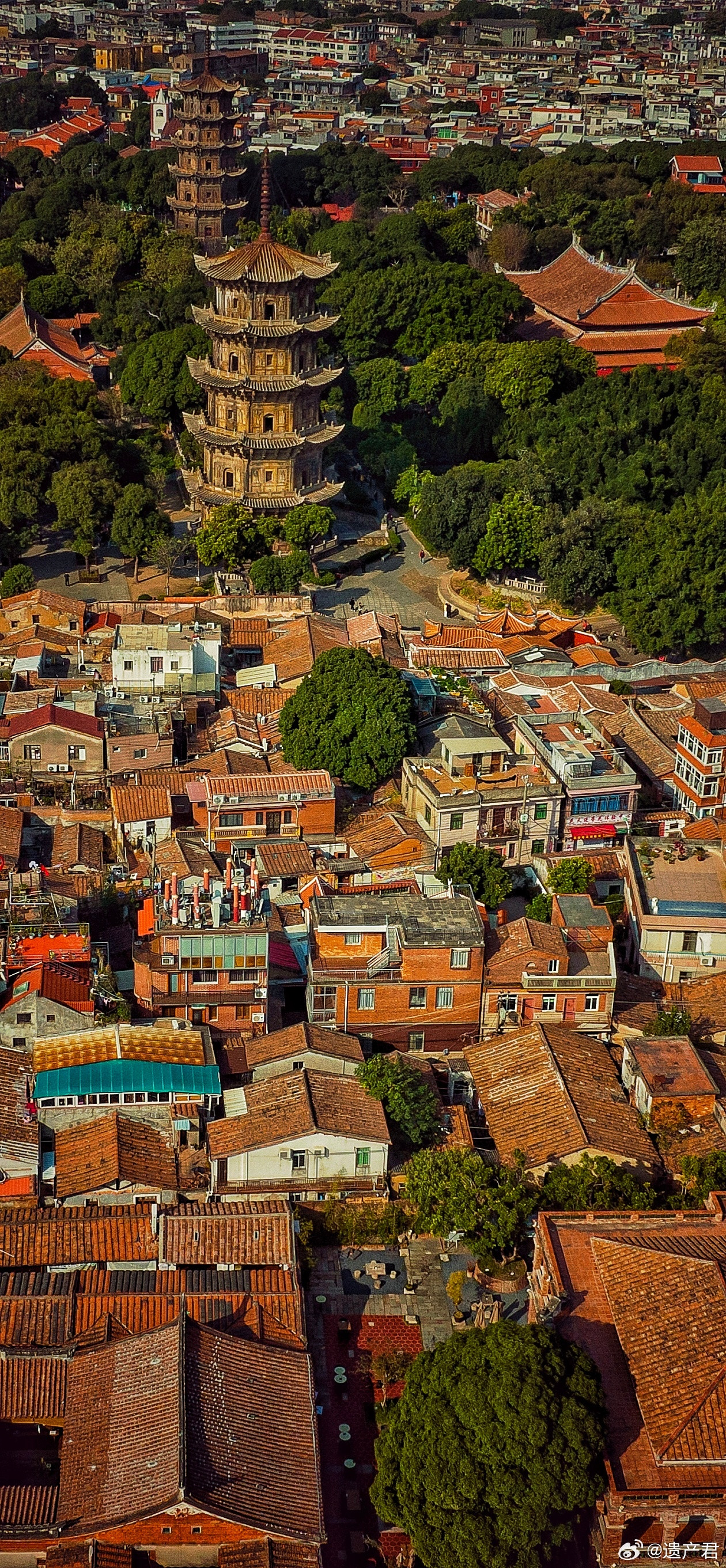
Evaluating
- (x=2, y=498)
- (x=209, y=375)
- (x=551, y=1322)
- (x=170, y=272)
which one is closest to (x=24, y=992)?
(x=551, y=1322)

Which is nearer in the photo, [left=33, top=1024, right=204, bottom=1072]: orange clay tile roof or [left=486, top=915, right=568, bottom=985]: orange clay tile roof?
[left=33, top=1024, right=204, bottom=1072]: orange clay tile roof

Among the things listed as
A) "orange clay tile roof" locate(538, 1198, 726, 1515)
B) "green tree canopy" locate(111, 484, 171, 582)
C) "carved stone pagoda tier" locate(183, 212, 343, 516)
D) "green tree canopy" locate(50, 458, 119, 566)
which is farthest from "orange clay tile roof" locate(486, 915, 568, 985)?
"carved stone pagoda tier" locate(183, 212, 343, 516)

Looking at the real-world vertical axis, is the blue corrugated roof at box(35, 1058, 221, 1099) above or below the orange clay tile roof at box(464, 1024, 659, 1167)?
above

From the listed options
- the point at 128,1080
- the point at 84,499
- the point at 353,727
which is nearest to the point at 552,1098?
the point at 128,1080

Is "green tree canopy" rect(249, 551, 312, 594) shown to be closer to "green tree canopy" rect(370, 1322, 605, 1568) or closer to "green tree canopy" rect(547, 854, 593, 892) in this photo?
"green tree canopy" rect(547, 854, 593, 892)

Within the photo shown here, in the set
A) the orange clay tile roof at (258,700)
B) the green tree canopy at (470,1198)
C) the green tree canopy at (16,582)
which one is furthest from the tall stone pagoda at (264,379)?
the green tree canopy at (470,1198)

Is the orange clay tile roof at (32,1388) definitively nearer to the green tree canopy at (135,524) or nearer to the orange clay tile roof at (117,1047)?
the orange clay tile roof at (117,1047)

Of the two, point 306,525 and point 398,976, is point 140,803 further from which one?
point 306,525
